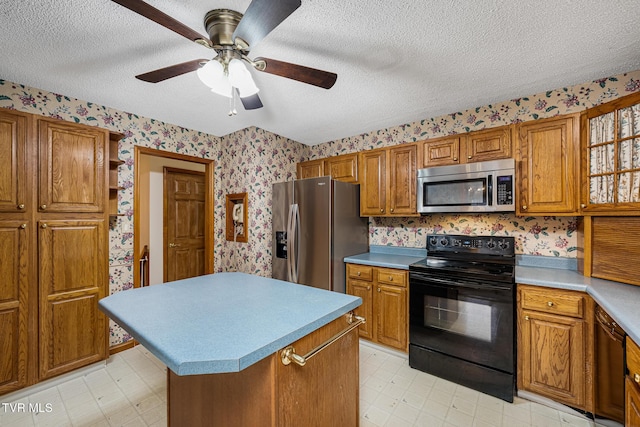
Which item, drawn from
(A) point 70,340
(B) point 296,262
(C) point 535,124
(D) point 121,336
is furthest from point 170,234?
(C) point 535,124

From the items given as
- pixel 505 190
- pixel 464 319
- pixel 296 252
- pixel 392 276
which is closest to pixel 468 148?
pixel 505 190

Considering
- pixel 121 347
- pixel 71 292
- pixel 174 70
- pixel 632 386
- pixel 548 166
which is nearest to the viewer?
pixel 632 386

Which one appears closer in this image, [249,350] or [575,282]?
[249,350]

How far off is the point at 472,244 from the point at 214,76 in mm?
2586

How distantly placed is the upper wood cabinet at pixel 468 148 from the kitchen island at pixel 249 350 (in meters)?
1.88

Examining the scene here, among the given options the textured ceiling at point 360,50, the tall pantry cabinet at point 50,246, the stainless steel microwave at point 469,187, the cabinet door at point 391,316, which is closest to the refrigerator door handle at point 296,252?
the cabinet door at point 391,316

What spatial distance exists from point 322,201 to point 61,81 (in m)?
2.44

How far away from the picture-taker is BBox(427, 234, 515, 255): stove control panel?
2508 millimetres

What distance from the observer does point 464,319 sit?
220 centimetres

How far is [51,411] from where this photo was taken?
1.93 meters

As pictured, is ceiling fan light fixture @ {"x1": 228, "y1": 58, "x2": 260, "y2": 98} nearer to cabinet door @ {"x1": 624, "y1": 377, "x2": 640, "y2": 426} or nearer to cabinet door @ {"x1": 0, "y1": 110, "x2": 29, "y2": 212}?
cabinet door @ {"x1": 0, "y1": 110, "x2": 29, "y2": 212}

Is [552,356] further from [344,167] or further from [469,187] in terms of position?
[344,167]

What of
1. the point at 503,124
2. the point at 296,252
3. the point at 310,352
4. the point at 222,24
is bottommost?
the point at 310,352

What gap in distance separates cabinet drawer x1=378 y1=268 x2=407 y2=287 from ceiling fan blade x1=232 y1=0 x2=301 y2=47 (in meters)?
2.16
